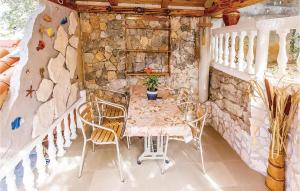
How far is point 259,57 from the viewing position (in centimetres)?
288

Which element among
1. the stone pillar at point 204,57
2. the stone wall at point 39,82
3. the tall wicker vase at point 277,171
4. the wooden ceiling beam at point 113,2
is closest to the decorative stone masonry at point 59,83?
the stone wall at point 39,82

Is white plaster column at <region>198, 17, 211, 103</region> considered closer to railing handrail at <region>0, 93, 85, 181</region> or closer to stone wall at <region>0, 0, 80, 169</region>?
stone wall at <region>0, 0, 80, 169</region>

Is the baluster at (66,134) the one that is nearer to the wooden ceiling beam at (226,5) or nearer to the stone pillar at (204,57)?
the stone pillar at (204,57)

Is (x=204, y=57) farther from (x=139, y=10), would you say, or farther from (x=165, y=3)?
(x=139, y=10)

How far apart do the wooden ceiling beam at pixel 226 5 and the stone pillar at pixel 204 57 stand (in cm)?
19

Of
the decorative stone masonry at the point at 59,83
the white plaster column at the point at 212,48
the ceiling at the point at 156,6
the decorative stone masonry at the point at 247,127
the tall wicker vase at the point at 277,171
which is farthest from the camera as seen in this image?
the white plaster column at the point at 212,48

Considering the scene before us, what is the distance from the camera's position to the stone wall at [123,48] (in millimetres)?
4344

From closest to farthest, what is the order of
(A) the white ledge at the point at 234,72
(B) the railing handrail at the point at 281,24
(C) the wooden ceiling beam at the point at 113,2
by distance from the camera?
(B) the railing handrail at the point at 281,24, (A) the white ledge at the point at 234,72, (C) the wooden ceiling beam at the point at 113,2

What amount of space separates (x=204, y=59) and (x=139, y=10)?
1.45 m

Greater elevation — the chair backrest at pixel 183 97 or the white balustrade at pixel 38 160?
the chair backrest at pixel 183 97

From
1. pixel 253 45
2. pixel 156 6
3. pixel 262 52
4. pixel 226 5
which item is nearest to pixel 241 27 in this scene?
pixel 253 45

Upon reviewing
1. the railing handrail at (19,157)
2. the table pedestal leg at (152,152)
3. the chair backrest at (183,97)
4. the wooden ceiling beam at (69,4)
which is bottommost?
the table pedestal leg at (152,152)

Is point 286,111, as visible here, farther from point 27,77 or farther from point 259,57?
point 27,77

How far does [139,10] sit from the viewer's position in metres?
4.26
